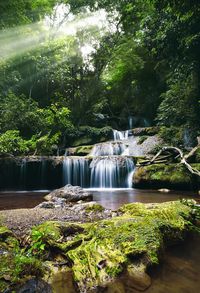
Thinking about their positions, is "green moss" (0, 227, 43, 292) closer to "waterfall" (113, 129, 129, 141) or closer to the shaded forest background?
the shaded forest background

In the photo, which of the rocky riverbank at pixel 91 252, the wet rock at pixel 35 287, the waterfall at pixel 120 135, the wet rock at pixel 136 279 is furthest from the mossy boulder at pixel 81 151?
the wet rock at pixel 35 287

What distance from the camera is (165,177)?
11273 mm

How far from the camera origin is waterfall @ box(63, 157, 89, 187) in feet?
45.2

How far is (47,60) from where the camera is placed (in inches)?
815

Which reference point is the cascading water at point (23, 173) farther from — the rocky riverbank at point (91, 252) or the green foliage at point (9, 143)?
the rocky riverbank at point (91, 252)

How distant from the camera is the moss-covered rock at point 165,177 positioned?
10.8m

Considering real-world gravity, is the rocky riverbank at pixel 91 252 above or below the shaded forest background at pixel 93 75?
below

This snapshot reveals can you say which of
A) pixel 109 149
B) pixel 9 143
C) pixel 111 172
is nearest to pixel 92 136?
pixel 109 149

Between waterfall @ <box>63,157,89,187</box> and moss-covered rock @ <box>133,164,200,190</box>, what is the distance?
285cm

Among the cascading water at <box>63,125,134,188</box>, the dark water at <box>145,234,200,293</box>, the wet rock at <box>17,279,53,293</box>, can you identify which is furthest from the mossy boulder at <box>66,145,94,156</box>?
the wet rock at <box>17,279,53,293</box>

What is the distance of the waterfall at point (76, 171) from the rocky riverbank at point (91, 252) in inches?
347

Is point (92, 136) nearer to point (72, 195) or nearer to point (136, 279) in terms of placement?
point (72, 195)

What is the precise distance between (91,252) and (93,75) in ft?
71.4

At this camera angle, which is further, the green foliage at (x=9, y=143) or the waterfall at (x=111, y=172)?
the waterfall at (x=111, y=172)
